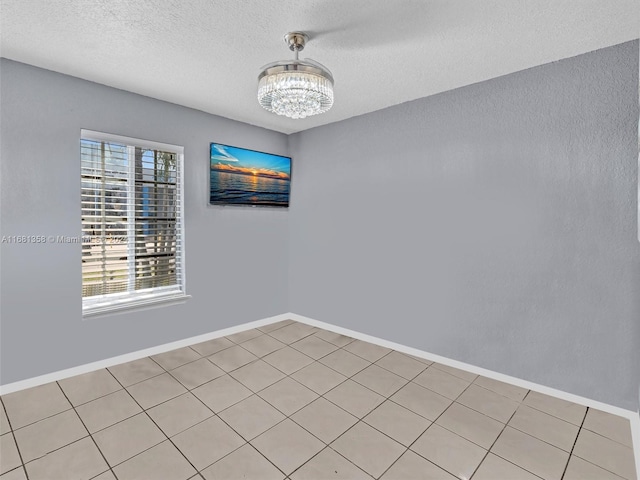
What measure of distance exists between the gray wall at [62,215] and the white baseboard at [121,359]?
0.15 ft

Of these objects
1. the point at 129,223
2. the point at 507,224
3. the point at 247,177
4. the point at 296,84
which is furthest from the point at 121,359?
the point at 507,224

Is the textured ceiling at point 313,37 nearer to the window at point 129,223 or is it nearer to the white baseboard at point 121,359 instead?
the window at point 129,223

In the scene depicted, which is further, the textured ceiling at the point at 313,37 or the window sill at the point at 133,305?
the window sill at the point at 133,305

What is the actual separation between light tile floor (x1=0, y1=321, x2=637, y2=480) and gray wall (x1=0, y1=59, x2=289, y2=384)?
0.26 m

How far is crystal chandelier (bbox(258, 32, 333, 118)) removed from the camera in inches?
66.4

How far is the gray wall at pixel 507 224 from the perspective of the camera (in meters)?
2.01

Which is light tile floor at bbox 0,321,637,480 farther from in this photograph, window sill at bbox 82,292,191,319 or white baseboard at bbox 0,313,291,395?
window sill at bbox 82,292,191,319

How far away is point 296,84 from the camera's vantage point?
5.54ft

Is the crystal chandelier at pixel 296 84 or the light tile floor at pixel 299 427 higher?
the crystal chandelier at pixel 296 84

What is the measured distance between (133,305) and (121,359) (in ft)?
1.45

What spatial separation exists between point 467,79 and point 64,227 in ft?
10.3

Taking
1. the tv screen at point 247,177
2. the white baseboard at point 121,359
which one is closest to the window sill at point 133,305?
the white baseboard at point 121,359

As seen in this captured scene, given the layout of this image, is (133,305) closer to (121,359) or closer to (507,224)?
(121,359)

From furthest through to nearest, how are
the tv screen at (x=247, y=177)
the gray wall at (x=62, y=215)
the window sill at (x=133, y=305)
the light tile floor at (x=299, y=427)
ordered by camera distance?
the tv screen at (x=247, y=177), the window sill at (x=133, y=305), the gray wall at (x=62, y=215), the light tile floor at (x=299, y=427)
